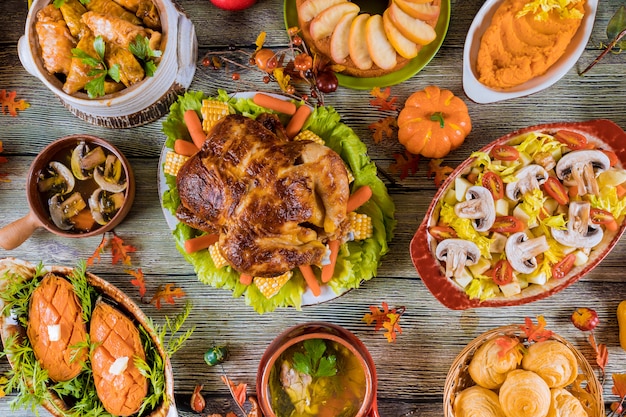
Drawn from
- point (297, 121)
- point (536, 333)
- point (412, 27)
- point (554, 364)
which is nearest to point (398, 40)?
point (412, 27)

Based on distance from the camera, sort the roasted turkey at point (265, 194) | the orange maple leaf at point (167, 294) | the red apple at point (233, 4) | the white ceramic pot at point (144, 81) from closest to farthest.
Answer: the roasted turkey at point (265, 194)
the white ceramic pot at point (144, 81)
the red apple at point (233, 4)
the orange maple leaf at point (167, 294)

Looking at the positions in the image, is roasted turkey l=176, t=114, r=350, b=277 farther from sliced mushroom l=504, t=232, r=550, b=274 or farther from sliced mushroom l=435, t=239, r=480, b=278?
sliced mushroom l=504, t=232, r=550, b=274

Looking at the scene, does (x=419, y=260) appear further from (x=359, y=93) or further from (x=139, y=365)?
(x=139, y=365)

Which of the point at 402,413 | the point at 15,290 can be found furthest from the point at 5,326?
the point at 402,413

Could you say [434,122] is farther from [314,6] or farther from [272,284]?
[272,284]

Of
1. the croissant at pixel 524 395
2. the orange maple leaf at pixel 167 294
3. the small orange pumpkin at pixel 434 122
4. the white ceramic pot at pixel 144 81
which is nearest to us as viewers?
the croissant at pixel 524 395

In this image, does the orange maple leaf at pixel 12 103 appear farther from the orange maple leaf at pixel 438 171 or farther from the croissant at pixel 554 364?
the croissant at pixel 554 364

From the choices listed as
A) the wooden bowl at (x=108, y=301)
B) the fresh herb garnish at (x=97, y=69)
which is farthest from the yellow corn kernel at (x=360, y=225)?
the fresh herb garnish at (x=97, y=69)
